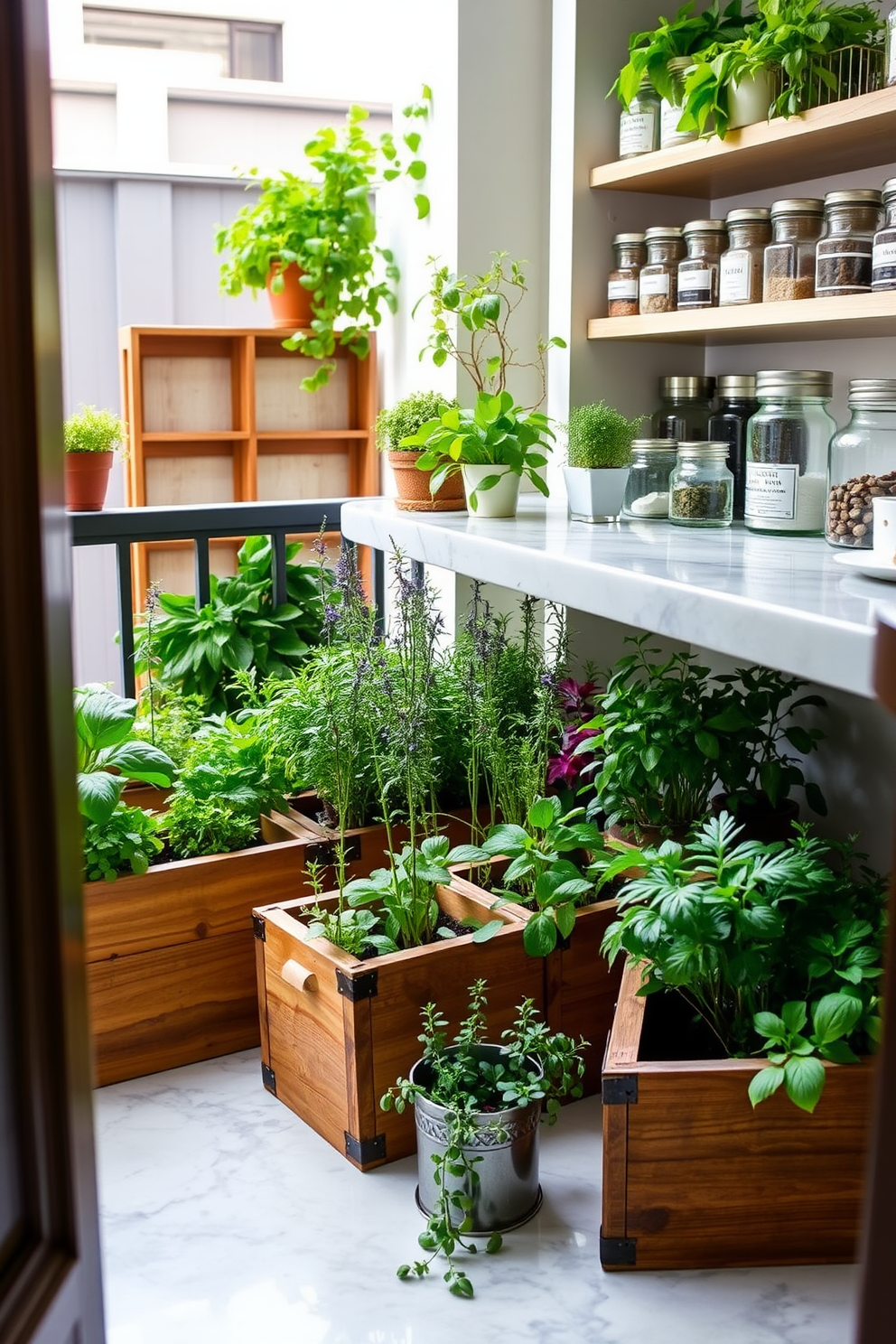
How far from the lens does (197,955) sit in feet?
6.83

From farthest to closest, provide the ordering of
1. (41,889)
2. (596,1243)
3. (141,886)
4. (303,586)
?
(303,586), (141,886), (596,1243), (41,889)

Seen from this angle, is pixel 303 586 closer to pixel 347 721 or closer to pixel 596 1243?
pixel 347 721

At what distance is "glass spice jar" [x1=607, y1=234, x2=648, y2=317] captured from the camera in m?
2.37

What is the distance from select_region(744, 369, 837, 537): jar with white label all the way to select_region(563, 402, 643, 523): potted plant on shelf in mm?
253

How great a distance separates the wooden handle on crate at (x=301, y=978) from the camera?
1815mm

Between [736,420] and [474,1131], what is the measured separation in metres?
1.29

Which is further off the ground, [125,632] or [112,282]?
[112,282]

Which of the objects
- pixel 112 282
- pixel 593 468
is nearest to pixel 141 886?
pixel 593 468

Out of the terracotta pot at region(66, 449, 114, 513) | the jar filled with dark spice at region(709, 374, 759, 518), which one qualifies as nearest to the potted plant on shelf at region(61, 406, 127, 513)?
the terracotta pot at region(66, 449, 114, 513)

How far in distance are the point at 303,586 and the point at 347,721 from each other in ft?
4.22

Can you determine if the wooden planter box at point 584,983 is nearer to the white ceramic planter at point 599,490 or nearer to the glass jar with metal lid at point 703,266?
the white ceramic planter at point 599,490

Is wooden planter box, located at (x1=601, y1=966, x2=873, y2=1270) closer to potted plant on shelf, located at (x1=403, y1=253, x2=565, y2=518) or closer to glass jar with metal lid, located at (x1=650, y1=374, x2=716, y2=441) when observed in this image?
potted plant on shelf, located at (x1=403, y1=253, x2=565, y2=518)

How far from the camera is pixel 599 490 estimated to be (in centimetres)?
218

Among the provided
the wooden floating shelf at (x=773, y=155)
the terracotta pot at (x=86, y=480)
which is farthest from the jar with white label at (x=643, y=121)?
the terracotta pot at (x=86, y=480)
